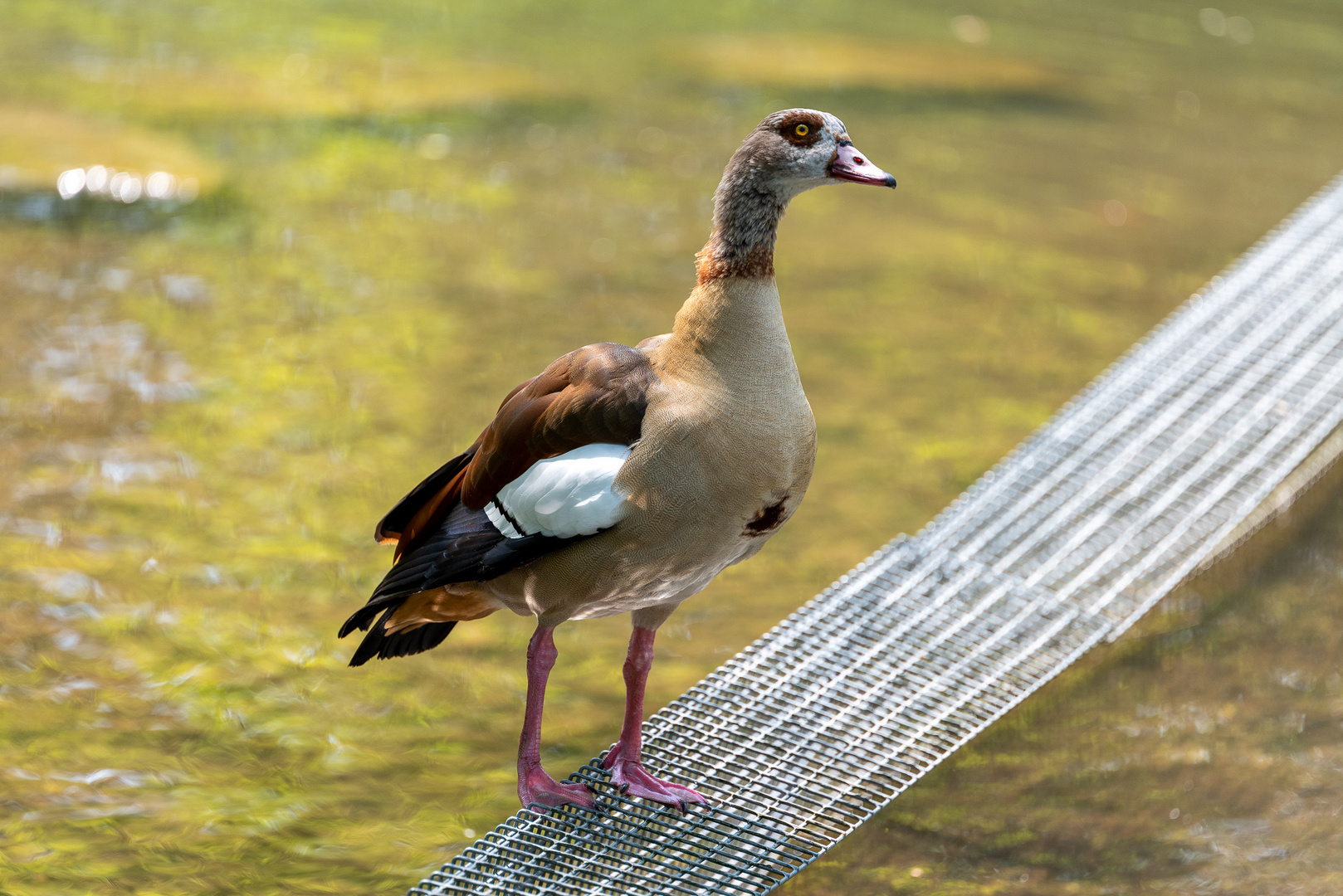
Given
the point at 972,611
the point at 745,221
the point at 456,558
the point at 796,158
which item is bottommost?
the point at 972,611

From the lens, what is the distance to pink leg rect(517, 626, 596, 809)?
3057 millimetres

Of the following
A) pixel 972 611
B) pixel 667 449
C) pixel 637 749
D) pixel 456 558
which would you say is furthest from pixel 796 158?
pixel 972 611

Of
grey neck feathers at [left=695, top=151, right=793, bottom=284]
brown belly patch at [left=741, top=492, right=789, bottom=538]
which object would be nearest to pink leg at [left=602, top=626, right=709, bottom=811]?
brown belly patch at [left=741, top=492, right=789, bottom=538]

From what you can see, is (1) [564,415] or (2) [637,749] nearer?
(1) [564,415]

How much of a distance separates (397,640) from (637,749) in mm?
619

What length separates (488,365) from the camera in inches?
219

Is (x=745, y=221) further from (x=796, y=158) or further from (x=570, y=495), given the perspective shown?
(x=570, y=495)

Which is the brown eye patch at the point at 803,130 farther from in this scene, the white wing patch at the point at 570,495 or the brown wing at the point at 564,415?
the white wing patch at the point at 570,495

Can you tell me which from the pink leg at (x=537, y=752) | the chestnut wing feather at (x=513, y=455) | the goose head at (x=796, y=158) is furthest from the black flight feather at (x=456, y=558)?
the goose head at (x=796, y=158)

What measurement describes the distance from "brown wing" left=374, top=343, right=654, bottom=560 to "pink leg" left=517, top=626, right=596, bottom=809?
354 millimetres

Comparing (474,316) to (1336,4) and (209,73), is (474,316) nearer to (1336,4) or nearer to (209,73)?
(209,73)

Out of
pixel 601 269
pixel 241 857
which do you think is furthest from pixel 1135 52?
pixel 241 857

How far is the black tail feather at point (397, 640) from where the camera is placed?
3.20m

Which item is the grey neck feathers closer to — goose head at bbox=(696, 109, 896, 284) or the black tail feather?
goose head at bbox=(696, 109, 896, 284)
